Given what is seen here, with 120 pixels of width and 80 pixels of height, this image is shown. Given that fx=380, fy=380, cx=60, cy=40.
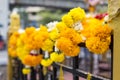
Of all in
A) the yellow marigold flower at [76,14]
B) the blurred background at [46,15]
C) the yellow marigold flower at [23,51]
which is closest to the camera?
the yellow marigold flower at [76,14]

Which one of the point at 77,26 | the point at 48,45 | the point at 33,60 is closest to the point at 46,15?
the point at 33,60

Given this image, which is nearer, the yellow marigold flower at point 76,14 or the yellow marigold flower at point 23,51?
the yellow marigold flower at point 76,14

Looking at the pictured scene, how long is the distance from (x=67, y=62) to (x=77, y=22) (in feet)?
3.51

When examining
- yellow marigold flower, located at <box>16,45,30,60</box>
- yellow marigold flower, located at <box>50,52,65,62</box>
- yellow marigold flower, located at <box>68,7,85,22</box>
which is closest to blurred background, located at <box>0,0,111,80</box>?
yellow marigold flower, located at <box>50,52,65,62</box>

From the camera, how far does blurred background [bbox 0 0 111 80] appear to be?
5092mm

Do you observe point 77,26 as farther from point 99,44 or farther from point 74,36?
point 99,44

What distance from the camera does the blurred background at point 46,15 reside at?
5092 mm

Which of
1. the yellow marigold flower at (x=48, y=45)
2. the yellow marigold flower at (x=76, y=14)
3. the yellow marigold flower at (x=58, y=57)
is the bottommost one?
the yellow marigold flower at (x=58, y=57)

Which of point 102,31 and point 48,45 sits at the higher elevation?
point 102,31

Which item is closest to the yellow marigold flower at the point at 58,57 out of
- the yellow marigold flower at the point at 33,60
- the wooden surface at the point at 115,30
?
the wooden surface at the point at 115,30

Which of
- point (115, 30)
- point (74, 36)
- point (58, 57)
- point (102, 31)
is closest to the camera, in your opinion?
point (115, 30)

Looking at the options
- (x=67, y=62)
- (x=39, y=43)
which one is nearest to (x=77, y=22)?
(x=39, y=43)

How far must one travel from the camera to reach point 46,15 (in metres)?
32.8

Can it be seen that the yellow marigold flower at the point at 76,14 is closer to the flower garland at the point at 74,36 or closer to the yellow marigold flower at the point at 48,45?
the flower garland at the point at 74,36
